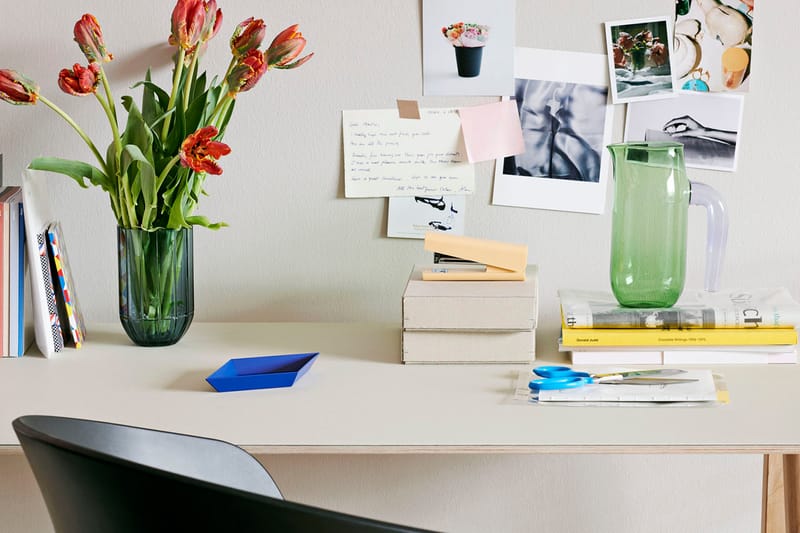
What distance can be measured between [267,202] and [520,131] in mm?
436

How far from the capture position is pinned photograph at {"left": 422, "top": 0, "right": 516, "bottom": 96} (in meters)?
1.59

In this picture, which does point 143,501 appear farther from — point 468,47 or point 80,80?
point 468,47

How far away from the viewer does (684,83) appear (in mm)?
1609

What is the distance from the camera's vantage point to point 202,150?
1.33m

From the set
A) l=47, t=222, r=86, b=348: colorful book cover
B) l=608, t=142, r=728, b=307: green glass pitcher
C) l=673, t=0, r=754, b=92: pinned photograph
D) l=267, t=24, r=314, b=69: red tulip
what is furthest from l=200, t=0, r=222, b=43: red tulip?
l=673, t=0, r=754, b=92: pinned photograph

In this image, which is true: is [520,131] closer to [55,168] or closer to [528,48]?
[528,48]

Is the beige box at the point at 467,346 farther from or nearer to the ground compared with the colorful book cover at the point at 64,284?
nearer to the ground

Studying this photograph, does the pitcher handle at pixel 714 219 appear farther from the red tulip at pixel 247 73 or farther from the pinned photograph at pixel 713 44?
the red tulip at pixel 247 73

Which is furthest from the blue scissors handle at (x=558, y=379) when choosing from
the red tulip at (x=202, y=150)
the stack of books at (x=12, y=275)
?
the stack of books at (x=12, y=275)

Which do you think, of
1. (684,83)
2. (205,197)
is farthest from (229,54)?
(684,83)

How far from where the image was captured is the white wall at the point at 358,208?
1.60 metres

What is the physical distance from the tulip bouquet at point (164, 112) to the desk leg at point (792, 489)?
33.4 inches

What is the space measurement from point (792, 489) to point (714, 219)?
393 millimetres

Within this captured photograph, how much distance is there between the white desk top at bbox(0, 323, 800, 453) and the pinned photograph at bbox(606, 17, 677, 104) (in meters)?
0.50
